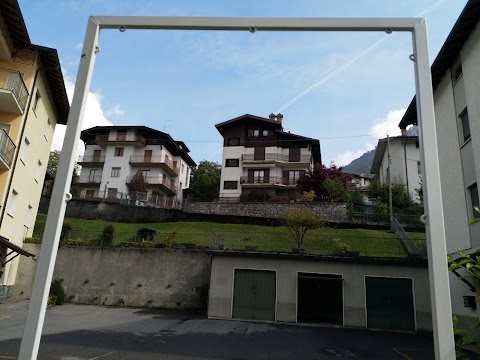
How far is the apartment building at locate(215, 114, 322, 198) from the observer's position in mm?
46188

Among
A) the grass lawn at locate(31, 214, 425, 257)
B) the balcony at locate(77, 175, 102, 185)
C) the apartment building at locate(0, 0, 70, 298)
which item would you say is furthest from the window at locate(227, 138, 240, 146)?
the apartment building at locate(0, 0, 70, 298)

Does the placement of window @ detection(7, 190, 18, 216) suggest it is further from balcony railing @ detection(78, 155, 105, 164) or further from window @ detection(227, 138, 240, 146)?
window @ detection(227, 138, 240, 146)

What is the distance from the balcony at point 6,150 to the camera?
703 inches

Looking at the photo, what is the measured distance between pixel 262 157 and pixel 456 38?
33761 mm

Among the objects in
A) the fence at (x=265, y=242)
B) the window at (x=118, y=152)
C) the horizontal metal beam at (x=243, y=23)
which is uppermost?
the window at (x=118, y=152)

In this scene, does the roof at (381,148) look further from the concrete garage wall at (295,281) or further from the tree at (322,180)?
the concrete garage wall at (295,281)

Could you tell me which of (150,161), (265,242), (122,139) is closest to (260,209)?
(265,242)

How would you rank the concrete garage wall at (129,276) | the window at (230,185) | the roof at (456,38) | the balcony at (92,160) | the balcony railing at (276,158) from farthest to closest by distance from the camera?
the balcony at (92,160), the window at (230,185), the balcony railing at (276,158), the concrete garage wall at (129,276), the roof at (456,38)

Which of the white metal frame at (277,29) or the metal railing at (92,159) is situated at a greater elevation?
the metal railing at (92,159)

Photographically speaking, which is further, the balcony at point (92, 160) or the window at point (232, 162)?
the balcony at point (92, 160)

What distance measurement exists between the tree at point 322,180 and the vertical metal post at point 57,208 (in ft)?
118

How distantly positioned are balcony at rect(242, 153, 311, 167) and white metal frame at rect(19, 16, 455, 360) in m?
43.5

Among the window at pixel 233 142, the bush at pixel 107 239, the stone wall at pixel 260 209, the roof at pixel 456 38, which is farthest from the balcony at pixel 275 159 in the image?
the roof at pixel 456 38

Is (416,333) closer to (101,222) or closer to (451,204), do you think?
(451,204)
